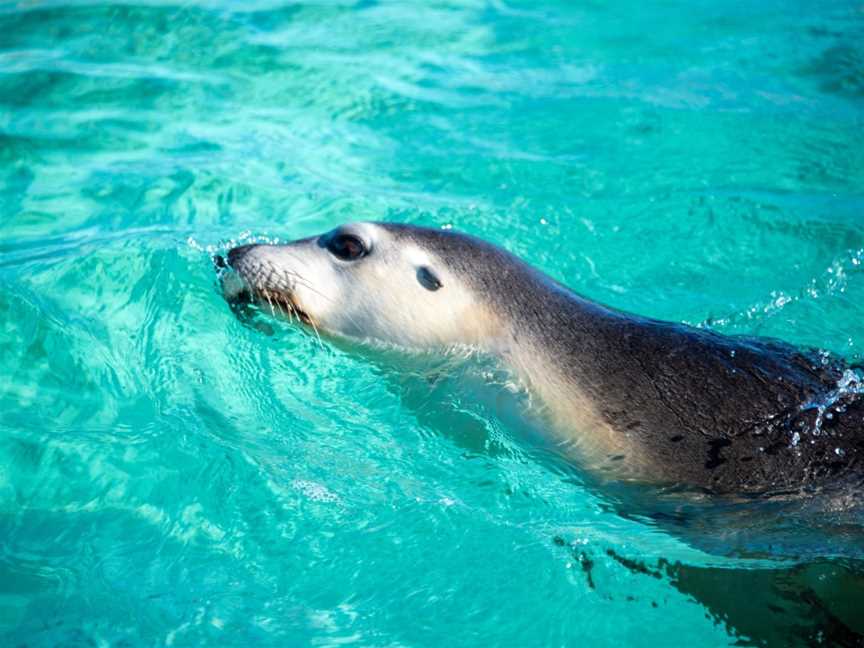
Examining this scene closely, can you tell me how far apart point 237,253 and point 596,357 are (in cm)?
158

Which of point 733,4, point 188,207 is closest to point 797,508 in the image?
point 188,207

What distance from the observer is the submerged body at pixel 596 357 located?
11.0 ft

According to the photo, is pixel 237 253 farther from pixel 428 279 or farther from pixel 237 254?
pixel 428 279

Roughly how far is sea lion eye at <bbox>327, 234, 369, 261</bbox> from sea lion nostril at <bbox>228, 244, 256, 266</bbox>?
14.6 inches

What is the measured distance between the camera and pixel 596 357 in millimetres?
3637

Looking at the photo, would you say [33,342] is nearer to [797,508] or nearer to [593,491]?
[593,491]

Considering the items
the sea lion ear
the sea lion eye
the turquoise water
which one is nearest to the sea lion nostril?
the sea lion eye

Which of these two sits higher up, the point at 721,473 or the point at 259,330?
the point at 259,330

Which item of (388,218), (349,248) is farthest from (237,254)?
(388,218)

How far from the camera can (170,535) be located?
365 cm

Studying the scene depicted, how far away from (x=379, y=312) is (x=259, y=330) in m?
0.66

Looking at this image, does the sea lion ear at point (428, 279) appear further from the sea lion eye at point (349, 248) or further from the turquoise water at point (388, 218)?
the turquoise water at point (388, 218)

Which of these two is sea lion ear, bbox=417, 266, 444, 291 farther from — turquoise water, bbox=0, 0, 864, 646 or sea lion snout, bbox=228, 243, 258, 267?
sea lion snout, bbox=228, 243, 258, 267

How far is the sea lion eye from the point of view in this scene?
405 cm
